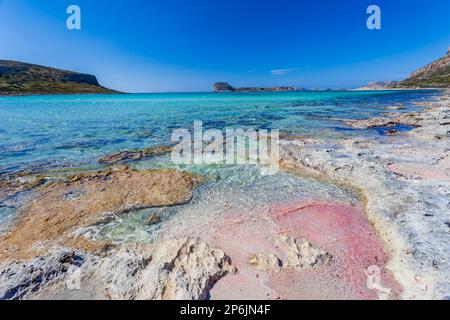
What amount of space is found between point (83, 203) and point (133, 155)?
535 cm

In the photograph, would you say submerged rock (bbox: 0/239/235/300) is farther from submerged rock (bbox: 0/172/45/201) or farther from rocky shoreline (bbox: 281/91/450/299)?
submerged rock (bbox: 0/172/45/201)

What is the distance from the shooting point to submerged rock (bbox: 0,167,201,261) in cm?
548

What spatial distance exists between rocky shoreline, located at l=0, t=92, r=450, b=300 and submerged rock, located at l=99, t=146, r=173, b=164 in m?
2.80

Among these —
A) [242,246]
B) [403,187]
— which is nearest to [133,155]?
[242,246]

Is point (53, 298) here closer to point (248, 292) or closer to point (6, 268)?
point (6, 268)

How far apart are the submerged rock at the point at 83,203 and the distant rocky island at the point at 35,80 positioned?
124510 mm

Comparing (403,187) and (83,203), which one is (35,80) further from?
(403,187)

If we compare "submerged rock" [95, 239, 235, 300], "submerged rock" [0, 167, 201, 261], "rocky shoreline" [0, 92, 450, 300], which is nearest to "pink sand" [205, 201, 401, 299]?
"rocky shoreline" [0, 92, 450, 300]

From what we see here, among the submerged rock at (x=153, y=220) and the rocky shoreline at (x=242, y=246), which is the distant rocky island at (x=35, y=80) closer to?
the rocky shoreline at (x=242, y=246)

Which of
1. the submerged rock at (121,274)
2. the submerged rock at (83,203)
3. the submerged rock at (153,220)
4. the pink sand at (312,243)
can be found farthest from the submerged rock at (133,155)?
the pink sand at (312,243)

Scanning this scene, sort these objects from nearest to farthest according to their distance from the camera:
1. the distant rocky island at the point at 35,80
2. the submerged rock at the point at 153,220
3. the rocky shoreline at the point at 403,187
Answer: the rocky shoreline at the point at 403,187 < the submerged rock at the point at 153,220 < the distant rocky island at the point at 35,80

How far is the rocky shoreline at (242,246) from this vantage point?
4105 mm
